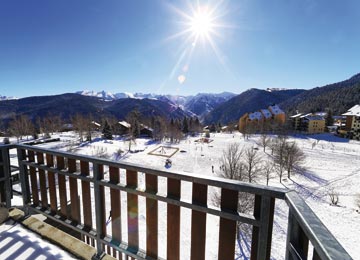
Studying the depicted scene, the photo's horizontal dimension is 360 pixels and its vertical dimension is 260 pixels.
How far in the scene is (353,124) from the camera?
43.1 metres

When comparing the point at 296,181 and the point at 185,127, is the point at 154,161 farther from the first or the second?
the point at 185,127

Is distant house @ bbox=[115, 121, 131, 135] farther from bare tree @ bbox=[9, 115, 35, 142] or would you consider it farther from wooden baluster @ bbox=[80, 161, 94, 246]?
wooden baluster @ bbox=[80, 161, 94, 246]

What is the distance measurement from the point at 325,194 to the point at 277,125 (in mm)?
36444

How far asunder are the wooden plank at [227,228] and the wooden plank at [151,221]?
25.3 inches

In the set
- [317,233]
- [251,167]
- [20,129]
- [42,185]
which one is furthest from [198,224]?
[20,129]

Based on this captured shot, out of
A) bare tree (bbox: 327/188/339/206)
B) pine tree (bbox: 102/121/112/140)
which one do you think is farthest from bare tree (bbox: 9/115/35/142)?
bare tree (bbox: 327/188/339/206)

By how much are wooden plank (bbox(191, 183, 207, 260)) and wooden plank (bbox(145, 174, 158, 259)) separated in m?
0.40

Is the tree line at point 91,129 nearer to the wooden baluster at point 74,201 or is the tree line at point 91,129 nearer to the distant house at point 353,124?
the wooden baluster at point 74,201

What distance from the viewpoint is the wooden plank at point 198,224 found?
156cm

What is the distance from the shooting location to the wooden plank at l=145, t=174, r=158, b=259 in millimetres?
1791

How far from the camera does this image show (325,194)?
1748 cm

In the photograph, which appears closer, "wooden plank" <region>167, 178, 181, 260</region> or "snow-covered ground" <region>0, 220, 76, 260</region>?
"wooden plank" <region>167, 178, 181, 260</region>

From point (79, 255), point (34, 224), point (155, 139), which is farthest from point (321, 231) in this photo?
point (155, 139)

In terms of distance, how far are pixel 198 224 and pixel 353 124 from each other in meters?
57.6
